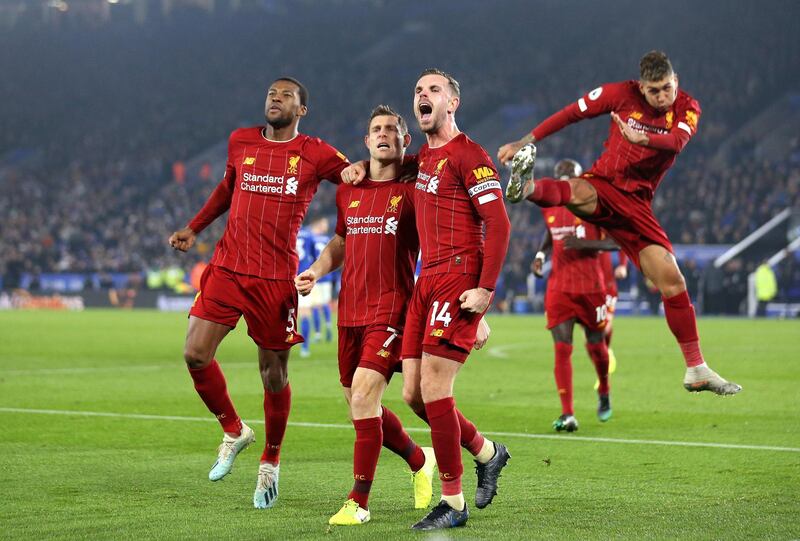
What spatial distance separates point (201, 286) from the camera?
7301mm

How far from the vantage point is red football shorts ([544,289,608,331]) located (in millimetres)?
10883

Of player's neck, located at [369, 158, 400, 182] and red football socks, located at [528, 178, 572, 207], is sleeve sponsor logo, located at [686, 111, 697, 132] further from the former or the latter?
player's neck, located at [369, 158, 400, 182]

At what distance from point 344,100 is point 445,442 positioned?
47.7 metres

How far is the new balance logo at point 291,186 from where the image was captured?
720cm

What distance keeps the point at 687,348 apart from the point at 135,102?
54568 millimetres

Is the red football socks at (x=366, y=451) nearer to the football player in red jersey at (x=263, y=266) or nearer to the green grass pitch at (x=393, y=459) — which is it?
the green grass pitch at (x=393, y=459)

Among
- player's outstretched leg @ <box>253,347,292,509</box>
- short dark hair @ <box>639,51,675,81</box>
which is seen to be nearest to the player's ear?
short dark hair @ <box>639,51,675,81</box>

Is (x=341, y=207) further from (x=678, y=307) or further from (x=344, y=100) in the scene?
(x=344, y=100)

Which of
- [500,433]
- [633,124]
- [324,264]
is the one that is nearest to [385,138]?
[324,264]

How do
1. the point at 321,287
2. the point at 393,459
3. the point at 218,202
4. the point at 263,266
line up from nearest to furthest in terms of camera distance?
the point at 263,266
the point at 218,202
the point at 393,459
the point at 321,287

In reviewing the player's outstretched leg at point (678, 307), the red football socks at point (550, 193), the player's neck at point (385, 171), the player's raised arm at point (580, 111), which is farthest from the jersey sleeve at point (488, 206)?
the player's outstretched leg at point (678, 307)

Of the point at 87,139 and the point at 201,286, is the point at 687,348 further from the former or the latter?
the point at 87,139

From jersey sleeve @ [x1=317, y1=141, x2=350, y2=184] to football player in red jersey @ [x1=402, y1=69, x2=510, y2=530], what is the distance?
1.13 metres

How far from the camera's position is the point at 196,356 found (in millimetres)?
7109
